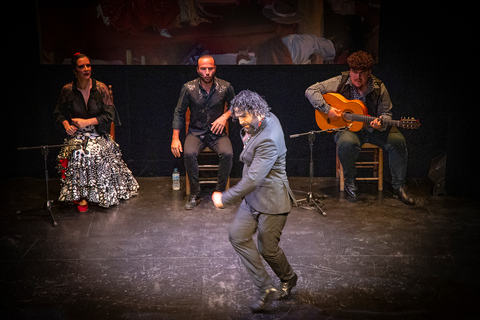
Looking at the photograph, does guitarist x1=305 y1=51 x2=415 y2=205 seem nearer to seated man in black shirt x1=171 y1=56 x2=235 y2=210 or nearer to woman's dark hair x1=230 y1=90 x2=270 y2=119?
seated man in black shirt x1=171 y1=56 x2=235 y2=210

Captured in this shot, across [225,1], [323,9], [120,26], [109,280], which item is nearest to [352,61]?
[323,9]

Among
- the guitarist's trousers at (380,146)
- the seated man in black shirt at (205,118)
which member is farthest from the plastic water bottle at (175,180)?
the guitarist's trousers at (380,146)

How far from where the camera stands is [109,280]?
399cm

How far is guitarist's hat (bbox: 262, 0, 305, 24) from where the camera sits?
630 centimetres

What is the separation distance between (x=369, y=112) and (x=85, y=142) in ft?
10.1

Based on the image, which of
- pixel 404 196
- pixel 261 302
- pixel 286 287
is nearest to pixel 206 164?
pixel 404 196

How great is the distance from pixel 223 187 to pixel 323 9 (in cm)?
241

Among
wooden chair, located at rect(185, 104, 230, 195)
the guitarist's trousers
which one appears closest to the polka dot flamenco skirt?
wooden chair, located at rect(185, 104, 230, 195)

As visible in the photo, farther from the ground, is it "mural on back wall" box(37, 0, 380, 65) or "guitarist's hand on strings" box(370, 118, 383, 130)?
"mural on back wall" box(37, 0, 380, 65)

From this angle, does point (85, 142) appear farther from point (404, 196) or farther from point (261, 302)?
point (404, 196)

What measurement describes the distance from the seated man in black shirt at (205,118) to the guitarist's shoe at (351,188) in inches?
52.8

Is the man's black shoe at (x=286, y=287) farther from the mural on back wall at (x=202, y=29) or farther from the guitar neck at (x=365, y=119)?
the mural on back wall at (x=202, y=29)

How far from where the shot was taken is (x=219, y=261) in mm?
4297

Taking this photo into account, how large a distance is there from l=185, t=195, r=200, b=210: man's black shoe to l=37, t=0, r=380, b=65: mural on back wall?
5.52 ft
